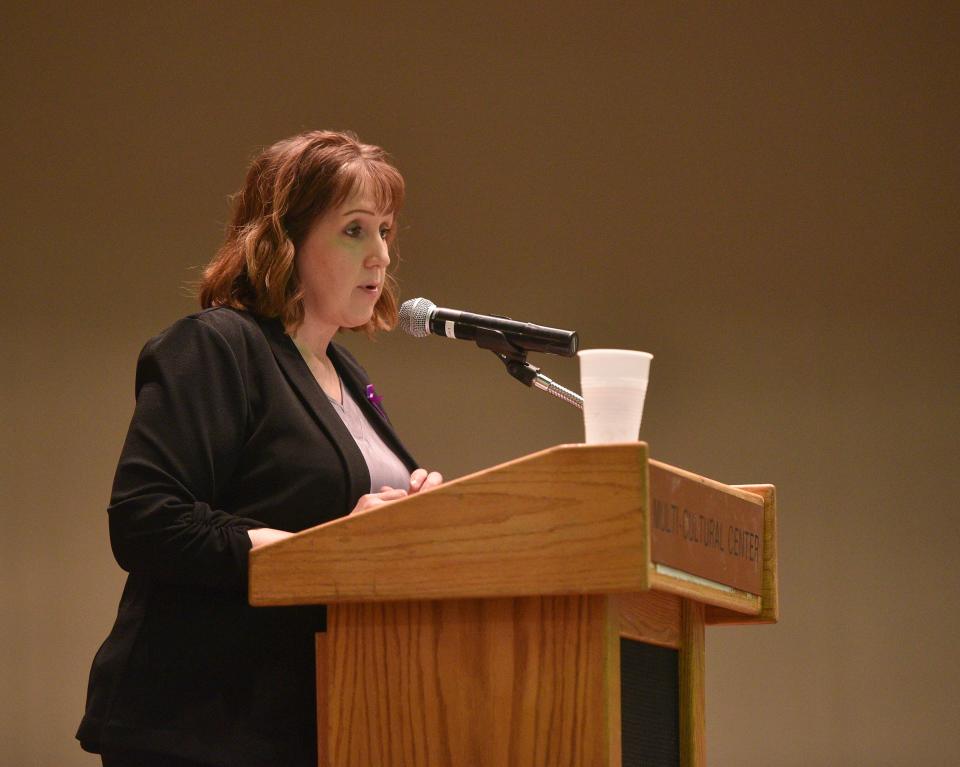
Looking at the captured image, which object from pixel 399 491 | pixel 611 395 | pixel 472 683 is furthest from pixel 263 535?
pixel 611 395

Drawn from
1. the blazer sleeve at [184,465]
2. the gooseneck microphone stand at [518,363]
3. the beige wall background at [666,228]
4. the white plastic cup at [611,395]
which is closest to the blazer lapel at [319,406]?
the blazer sleeve at [184,465]

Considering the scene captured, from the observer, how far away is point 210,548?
1706 mm

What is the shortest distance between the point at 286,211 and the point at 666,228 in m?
2.44

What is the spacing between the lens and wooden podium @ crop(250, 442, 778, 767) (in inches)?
54.6

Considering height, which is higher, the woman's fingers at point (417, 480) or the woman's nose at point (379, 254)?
the woman's nose at point (379, 254)

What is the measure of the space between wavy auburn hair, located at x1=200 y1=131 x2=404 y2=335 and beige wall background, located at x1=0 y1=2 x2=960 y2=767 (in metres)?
2.05

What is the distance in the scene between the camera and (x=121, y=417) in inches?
163

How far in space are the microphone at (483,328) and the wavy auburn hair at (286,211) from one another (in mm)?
218

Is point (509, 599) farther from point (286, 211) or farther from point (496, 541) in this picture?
point (286, 211)

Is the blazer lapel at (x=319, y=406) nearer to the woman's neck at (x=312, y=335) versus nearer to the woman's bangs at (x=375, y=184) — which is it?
the woman's neck at (x=312, y=335)

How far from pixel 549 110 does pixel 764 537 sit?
2.83m

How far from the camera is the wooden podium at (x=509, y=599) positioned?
1.39 meters

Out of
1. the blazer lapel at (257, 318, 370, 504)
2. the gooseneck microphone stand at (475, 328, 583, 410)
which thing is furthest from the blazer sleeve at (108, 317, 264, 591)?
the gooseneck microphone stand at (475, 328, 583, 410)

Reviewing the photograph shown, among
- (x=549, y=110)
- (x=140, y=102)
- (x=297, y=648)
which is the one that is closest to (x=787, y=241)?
(x=549, y=110)
